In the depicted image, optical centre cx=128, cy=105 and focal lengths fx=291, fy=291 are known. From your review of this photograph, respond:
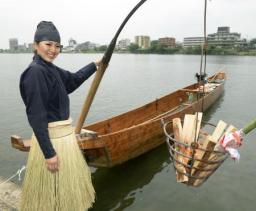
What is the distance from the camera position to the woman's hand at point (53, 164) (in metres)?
2.90

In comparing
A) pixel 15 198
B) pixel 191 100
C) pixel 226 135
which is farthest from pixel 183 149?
pixel 191 100

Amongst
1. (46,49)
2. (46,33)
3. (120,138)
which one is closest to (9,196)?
(120,138)

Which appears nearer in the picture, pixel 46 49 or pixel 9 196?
pixel 46 49

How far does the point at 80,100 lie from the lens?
20078mm

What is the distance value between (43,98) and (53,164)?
0.68 meters

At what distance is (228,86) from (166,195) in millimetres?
22130

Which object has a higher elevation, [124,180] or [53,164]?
[53,164]

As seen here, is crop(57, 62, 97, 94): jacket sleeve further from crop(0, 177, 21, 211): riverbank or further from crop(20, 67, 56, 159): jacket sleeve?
crop(0, 177, 21, 211): riverbank

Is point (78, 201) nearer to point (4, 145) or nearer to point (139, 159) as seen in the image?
point (139, 159)

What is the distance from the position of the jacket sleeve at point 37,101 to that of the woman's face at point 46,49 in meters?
0.24

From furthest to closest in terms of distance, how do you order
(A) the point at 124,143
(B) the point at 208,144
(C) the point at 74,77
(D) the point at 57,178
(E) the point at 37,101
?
(A) the point at 124,143
(B) the point at 208,144
(C) the point at 74,77
(D) the point at 57,178
(E) the point at 37,101

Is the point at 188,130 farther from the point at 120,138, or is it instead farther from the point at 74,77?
the point at 74,77

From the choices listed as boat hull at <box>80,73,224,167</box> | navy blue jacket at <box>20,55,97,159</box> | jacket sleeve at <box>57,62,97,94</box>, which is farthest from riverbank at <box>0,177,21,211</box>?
navy blue jacket at <box>20,55,97,159</box>

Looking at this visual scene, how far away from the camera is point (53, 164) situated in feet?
9.62
